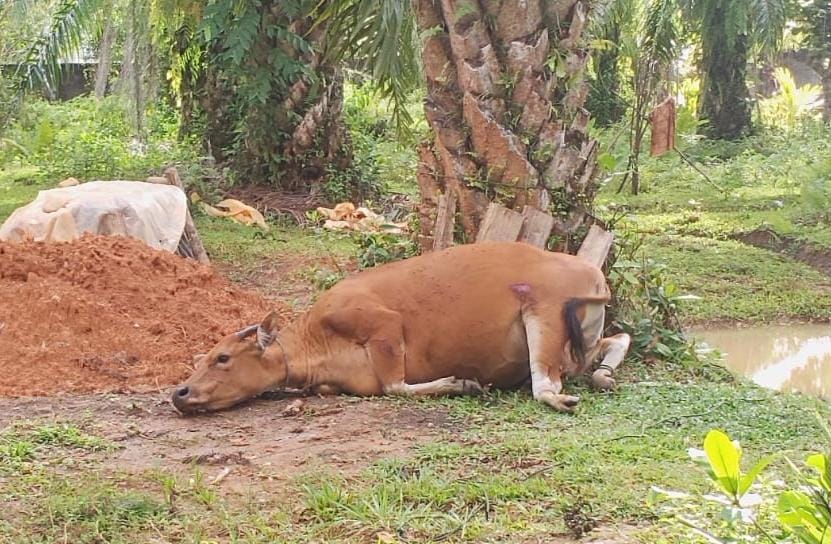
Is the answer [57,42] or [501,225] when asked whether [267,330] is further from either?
[57,42]

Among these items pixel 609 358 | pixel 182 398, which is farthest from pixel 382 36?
pixel 182 398

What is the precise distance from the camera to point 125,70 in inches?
747

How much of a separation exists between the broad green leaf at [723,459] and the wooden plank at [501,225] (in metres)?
4.06

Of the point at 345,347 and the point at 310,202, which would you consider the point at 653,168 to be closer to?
the point at 310,202

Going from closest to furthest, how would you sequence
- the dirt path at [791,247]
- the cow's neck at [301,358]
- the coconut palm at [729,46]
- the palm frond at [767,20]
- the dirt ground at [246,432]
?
the dirt ground at [246,432] → the cow's neck at [301,358] → the dirt path at [791,247] → the palm frond at [767,20] → the coconut palm at [729,46]

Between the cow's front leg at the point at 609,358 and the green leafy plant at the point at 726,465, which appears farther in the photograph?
the cow's front leg at the point at 609,358

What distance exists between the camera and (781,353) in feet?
28.8

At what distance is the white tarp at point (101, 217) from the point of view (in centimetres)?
880

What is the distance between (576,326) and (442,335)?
0.64 metres

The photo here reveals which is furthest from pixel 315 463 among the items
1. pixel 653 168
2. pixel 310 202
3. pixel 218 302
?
pixel 653 168

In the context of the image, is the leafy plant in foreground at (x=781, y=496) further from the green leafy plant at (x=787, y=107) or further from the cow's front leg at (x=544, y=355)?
the green leafy plant at (x=787, y=107)

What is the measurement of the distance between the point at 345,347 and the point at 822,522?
3688 mm

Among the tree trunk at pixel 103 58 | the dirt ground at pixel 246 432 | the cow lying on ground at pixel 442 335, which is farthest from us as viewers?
the tree trunk at pixel 103 58

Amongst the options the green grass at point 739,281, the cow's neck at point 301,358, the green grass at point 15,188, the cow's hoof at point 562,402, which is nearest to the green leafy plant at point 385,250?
the cow's neck at point 301,358
